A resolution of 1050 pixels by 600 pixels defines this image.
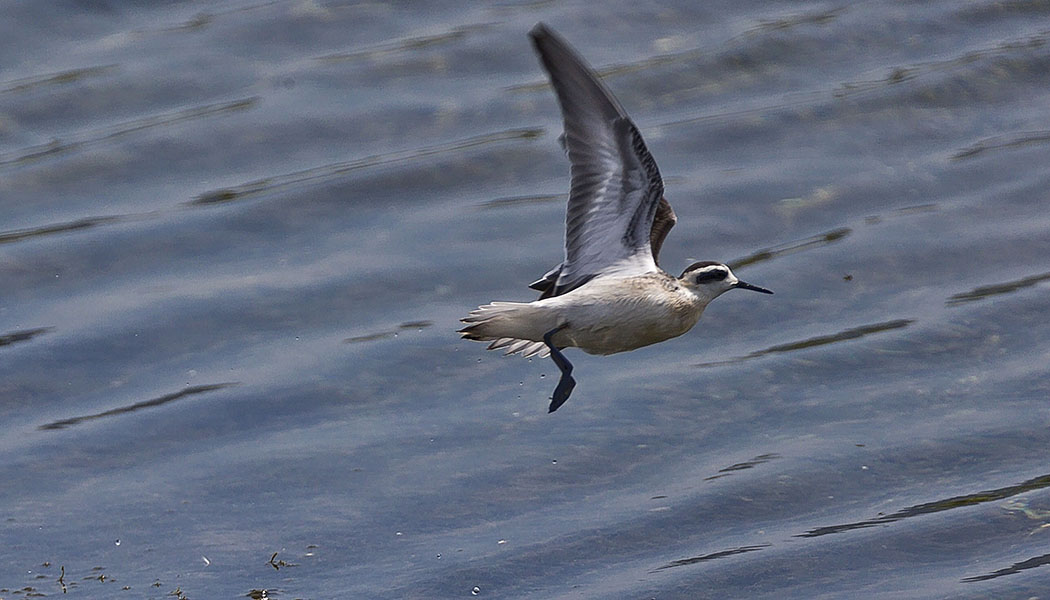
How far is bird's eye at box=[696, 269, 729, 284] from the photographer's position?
25.8 feet

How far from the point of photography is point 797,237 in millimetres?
12406

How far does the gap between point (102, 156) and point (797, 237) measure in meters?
5.97

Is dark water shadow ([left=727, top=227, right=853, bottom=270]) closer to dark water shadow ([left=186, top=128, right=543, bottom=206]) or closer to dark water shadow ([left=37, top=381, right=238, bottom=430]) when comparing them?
dark water shadow ([left=186, top=128, right=543, bottom=206])

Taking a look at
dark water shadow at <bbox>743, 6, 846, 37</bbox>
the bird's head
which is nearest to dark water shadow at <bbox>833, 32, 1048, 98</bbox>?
dark water shadow at <bbox>743, 6, 846, 37</bbox>

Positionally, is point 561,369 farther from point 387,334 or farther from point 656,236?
point 387,334

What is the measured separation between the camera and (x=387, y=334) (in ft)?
36.7

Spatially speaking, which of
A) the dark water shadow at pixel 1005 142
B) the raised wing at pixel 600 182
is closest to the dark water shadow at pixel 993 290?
the dark water shadow at pixel 1005 142

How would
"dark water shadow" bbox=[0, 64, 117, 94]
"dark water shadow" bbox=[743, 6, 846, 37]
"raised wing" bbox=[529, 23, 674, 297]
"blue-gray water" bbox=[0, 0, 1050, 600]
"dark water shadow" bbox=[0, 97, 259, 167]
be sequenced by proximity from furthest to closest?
1. "dark water shadow" bbox=[743, 6, 846, 37]
2. "dark water shadow" bbox=[0, 64, 117, 94]
3. "dark water shadow" bbox=[0, 97, 259, 167]
4. "blue-gray water" bbox=[0, 0, 1050, 600]
5. "raised wing" bbox=[529, 23, 674, 297]

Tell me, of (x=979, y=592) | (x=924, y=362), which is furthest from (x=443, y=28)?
(x=979, y=592)

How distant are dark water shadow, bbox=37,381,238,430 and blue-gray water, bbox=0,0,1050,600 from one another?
20 mm

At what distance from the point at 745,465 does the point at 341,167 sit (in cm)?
516

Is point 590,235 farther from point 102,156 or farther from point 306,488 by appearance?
point 102,156

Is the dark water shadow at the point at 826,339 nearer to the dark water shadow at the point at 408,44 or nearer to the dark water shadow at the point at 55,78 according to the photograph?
the dark water shadow at the point at 408,44

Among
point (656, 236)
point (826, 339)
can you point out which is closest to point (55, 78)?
point (826, 339)
